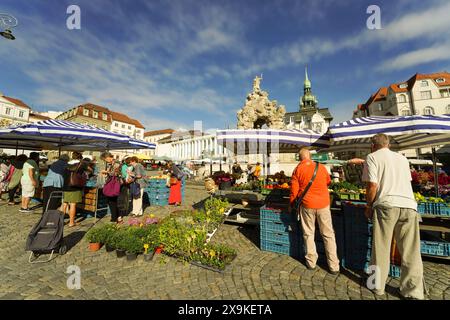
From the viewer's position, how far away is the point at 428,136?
5.06 m

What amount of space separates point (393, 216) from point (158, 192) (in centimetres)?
843

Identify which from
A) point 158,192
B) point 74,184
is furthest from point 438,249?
point 158,192

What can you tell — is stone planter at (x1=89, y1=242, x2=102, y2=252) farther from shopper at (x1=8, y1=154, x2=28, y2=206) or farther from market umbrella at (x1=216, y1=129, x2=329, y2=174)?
shopper at (x1=8, y1=154, x2=28, y2=206)

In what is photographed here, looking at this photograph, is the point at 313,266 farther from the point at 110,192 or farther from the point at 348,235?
the point at 110,192

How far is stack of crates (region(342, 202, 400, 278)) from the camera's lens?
3.55 metres

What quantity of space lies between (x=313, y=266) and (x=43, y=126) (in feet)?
26.0

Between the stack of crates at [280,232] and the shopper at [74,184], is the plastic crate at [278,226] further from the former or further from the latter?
the shopper at [74,184]

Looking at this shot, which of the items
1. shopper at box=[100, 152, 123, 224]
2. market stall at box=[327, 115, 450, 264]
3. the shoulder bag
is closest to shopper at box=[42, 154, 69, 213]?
shopper at box=[100, 152, 123, 224]

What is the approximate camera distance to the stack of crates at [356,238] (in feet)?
11.6

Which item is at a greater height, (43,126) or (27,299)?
(43,126)

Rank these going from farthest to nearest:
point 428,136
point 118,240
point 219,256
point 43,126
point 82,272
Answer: point 43,126 → point 428,136 → point 118,240 → point 219,256 → point 82,272

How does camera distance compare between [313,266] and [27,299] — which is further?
[313,266]

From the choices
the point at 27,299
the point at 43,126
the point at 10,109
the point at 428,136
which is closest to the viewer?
the point at 27,299
